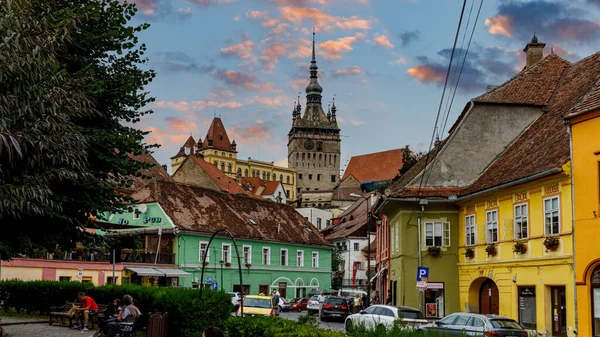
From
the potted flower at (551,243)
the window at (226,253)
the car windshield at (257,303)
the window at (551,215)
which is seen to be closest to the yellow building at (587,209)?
the potted flower at (551,243)

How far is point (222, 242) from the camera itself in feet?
181

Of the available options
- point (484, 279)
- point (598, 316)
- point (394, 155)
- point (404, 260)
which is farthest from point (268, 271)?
point (394, 155)

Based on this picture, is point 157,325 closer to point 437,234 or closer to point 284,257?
point 437,234

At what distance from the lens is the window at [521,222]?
1158 inches

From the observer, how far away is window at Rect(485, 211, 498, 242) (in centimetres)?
3198

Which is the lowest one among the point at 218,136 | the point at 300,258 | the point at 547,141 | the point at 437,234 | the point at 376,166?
the point at 300,258

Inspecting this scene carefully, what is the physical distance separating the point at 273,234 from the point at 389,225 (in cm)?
1879

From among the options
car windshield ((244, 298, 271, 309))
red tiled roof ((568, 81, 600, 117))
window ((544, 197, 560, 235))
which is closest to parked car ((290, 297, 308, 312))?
car windshield ((244, 298, 271, 309))

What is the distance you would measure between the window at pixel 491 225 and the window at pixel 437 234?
3860 millimetres

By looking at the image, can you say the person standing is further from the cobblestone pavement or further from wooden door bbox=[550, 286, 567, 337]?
wooden door bbox=[550, 286, 567, 337]

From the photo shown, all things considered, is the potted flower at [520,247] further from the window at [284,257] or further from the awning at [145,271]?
the window at [284,257]

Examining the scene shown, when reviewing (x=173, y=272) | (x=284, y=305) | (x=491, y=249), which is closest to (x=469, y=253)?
(x=491, y=249)

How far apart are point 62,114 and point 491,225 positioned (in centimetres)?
2080

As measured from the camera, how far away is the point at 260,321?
14.1 metres
